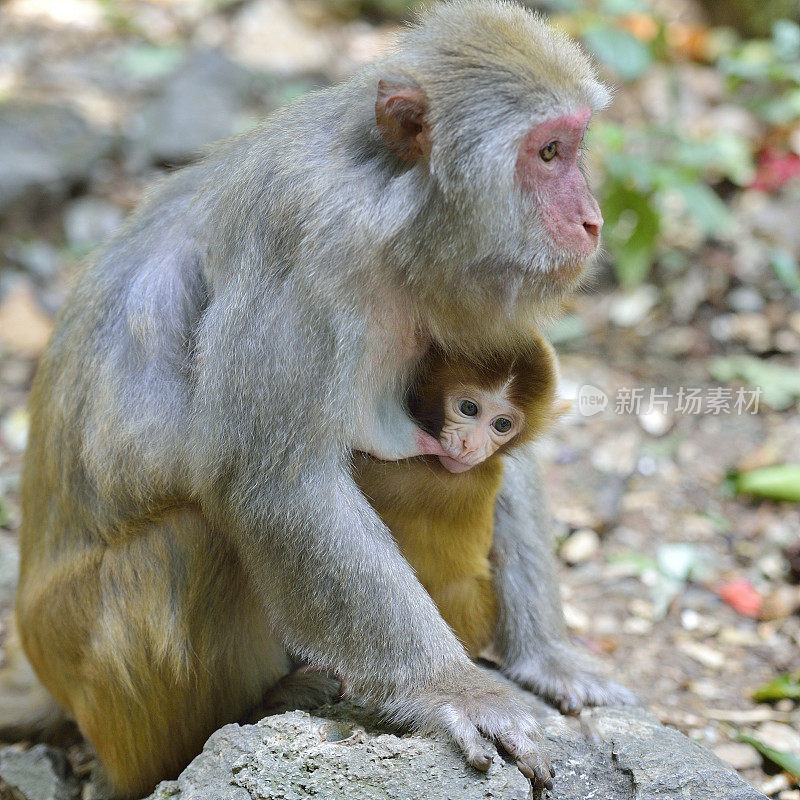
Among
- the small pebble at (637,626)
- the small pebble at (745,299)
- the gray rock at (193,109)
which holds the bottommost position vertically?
the small pebble at (637,626)

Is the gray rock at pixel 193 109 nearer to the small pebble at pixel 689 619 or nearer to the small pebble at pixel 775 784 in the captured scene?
the small pebble at pixel 689 619

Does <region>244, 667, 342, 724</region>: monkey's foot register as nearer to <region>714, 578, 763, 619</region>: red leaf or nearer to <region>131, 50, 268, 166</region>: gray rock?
<region>714, 578, 763, 619</region>: red leaf

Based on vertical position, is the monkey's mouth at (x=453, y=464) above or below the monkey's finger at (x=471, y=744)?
above

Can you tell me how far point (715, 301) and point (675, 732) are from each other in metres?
5.09

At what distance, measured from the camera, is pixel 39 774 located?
446 cm

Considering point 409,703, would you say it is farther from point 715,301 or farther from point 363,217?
point 715,301

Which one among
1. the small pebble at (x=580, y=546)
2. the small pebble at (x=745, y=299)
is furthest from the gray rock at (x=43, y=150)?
the small pebble at (x=745, y=299)

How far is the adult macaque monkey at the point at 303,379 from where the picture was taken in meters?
3.65

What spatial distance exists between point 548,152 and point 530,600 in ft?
6.57

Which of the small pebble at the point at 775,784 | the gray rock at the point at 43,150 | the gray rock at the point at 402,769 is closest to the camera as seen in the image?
the gray rock at the point at 402,769

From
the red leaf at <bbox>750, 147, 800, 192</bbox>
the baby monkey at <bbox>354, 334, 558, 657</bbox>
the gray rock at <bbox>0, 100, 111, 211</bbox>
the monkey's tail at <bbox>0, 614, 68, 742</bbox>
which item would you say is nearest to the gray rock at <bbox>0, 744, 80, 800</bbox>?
the monkey's tail at <bbox>0, 614, 68, 742</bbox>

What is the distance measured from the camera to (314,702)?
4180 mm

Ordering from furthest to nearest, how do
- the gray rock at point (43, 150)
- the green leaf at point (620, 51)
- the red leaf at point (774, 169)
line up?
the red leaf at point (774, 169), the gray rock at point (43, 150), the green leaf at point (620, 51)

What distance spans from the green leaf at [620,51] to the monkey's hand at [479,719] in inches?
213
